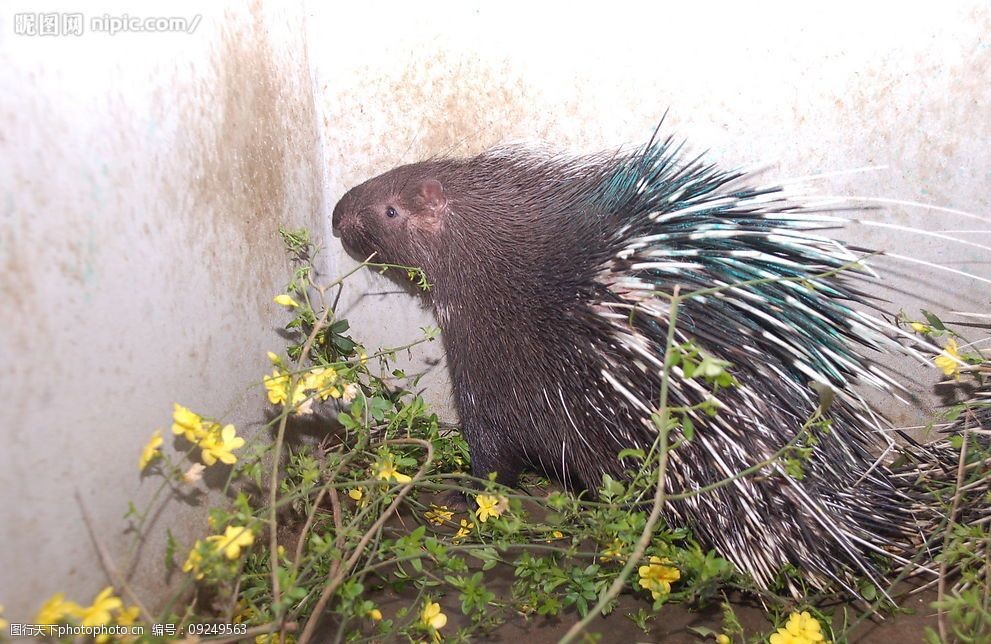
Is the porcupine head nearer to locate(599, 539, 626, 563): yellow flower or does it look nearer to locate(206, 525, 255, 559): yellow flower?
locate(599, 539, 626, 563): yellow flower

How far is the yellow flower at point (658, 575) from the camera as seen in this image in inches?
71.4

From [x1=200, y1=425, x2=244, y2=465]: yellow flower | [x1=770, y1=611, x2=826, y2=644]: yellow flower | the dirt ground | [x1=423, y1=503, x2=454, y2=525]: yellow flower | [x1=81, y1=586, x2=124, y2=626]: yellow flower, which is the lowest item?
the dirt ground

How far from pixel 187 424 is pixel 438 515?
1134 millimetres

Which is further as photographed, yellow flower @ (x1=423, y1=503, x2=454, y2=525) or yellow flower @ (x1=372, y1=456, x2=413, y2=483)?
yellow flower @ (x1=423, y1=503, x2=454, y2=525)

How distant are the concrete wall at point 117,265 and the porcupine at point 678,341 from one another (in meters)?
0.74

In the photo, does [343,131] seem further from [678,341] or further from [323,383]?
[678,341]

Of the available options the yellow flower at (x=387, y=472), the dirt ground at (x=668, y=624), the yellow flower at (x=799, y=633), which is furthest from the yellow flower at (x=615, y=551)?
the yellow flower at (x=387, y=472)

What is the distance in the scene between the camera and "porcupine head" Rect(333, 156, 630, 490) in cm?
212

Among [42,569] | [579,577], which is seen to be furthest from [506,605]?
[42,569]

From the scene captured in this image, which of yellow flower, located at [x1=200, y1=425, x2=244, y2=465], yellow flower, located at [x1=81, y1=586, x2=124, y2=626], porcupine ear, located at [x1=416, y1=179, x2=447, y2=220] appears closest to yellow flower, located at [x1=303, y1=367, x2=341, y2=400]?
yellow flower, located at [x1=200, y1=425, x2=244, y2=465]

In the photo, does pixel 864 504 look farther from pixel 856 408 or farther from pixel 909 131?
pixel 909 131

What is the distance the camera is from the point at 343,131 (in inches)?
105

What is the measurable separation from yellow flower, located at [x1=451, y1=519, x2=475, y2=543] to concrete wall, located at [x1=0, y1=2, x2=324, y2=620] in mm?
712

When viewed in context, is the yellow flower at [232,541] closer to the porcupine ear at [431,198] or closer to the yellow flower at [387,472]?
the yellow flower at [387,472]
